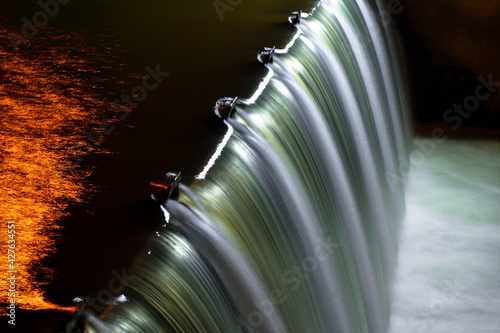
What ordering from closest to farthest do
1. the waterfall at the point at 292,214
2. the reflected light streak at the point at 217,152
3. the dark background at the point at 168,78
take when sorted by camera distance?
the waterfall at the point at 292,214 → the dark background at the point at 168,78 → the reflected light streak at the point at 217,152

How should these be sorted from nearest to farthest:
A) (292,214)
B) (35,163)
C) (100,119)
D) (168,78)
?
1. (35,163)
2. (292,214)
3. (100,119)
4. (168,78)

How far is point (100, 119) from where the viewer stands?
9.35ft

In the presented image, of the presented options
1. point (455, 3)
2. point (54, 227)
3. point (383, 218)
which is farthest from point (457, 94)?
point (54, 227)

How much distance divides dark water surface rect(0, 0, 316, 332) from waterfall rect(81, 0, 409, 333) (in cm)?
11

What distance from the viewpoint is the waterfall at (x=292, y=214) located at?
192 cm

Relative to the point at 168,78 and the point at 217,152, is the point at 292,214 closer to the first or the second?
the point at 217,152

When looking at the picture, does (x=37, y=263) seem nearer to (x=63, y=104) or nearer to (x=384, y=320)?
(x=63, y=104)

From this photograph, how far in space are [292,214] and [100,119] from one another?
0.85 m

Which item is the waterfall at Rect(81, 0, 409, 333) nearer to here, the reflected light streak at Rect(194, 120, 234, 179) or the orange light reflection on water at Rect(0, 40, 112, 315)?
the reflected light streak at Rect(194, 120, 234, 179)

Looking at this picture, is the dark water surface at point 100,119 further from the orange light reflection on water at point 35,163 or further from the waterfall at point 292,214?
the waterfall at point 292,214

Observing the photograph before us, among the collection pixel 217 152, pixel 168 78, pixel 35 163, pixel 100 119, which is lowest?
pixel 35 163

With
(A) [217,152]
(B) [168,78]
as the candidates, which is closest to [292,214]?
(A) [217,152]

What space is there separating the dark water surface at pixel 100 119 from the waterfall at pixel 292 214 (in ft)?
0.37

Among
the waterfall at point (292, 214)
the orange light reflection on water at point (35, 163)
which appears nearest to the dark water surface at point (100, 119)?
the orange light reflection on water at point (35, 163)
